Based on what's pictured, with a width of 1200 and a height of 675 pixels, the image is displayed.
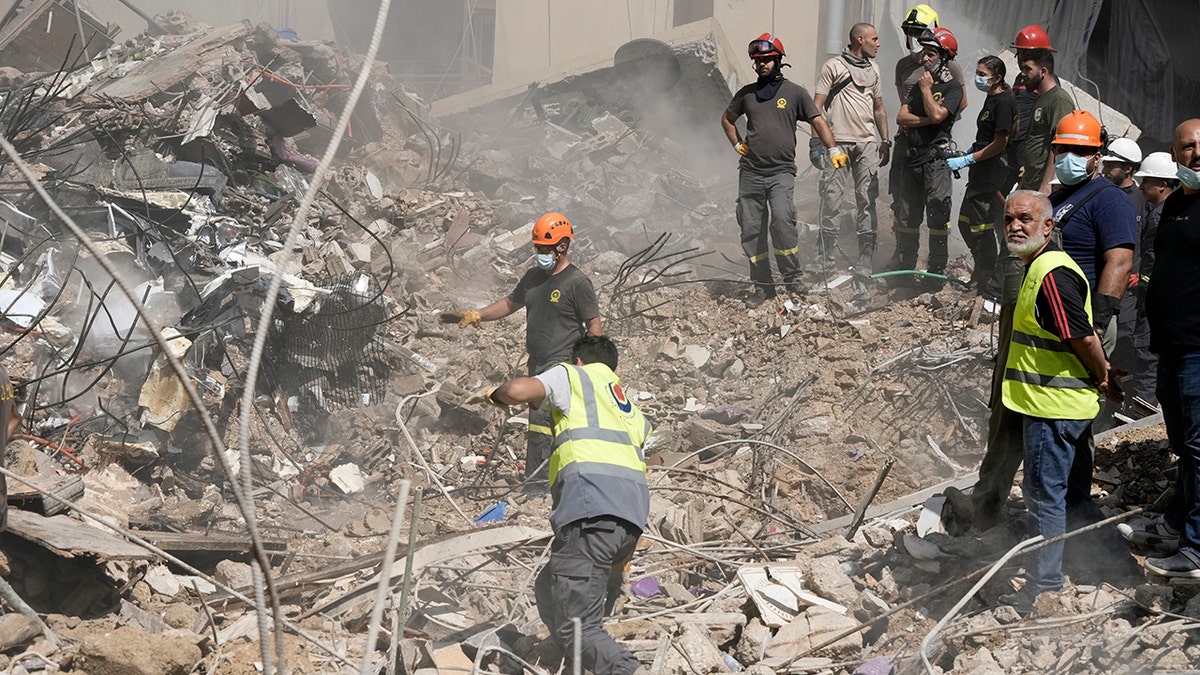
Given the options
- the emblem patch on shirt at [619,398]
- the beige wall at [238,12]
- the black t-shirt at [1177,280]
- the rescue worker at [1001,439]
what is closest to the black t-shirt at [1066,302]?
the rescue worker at [1001,439]

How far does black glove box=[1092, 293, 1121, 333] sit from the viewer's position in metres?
4.20

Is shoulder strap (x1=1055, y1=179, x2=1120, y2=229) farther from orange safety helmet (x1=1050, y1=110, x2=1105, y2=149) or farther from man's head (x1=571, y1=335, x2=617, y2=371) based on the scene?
man's head (x1=571, y1=335, x2=617, y2=371)

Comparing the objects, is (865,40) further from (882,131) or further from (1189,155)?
(1189,155)

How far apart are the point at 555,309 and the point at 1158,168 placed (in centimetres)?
322

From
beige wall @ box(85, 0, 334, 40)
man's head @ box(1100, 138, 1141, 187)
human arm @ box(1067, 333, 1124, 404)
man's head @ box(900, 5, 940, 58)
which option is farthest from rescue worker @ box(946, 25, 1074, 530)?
beige wall @ box(85, 0, 334, 40)

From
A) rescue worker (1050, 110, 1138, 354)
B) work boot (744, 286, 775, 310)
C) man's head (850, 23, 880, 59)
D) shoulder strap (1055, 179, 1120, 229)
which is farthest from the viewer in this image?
work boot (744, 286, 775, 310)

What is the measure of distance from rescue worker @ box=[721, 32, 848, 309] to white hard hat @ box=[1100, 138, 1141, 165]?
2561 millimetres

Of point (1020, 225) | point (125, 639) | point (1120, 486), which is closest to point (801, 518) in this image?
point (1120, 486)

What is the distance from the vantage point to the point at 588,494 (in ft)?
13.2

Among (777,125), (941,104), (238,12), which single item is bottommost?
(777,125)

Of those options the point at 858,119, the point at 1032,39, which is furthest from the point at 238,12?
the point at 1032,39

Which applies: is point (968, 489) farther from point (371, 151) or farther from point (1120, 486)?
point (371, 151)

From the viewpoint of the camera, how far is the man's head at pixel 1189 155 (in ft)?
13.3

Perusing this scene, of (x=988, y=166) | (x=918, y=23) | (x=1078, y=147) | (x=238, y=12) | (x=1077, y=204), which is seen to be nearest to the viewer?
(x=1077, y=204)
